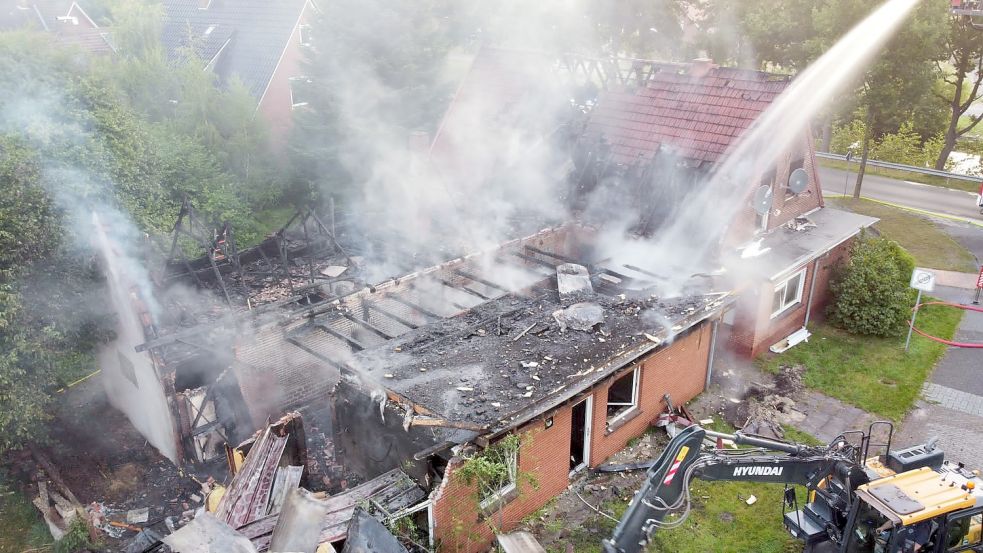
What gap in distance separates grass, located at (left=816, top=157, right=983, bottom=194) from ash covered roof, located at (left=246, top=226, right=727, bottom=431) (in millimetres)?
18719

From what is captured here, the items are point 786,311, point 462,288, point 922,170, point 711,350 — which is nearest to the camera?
point 711,350

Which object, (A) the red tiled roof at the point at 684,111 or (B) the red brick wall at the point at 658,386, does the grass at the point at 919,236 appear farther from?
(B) the red brick wall at the point at 658,386

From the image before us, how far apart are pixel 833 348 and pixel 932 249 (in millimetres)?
8707

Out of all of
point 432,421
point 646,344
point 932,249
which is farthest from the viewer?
point 932,249

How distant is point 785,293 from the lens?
15289mm

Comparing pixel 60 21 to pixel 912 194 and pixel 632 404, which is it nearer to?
pixel 632 404

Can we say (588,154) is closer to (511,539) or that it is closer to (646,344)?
(646,344)

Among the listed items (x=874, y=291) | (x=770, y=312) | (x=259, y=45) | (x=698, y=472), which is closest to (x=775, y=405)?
(x=770, y=312)

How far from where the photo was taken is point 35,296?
1157 cm

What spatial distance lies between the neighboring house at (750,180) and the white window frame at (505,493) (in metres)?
6.85

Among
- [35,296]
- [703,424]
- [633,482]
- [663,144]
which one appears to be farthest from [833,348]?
[35,296]

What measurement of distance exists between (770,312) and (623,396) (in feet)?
16.2

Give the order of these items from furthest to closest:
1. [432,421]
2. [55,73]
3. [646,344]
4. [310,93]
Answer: [310,93], [55,73], [646,344], [432,421]

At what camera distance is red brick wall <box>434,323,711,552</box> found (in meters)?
9.17
